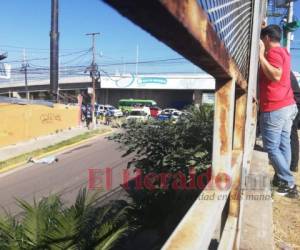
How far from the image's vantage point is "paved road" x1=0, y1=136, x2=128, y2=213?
1331 centimetres

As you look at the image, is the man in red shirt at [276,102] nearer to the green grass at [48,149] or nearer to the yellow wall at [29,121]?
the green grass at [48,149]

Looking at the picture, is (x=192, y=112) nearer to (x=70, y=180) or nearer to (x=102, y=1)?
(x=102, y=1)

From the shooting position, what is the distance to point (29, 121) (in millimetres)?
27500

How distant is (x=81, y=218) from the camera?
147 inches

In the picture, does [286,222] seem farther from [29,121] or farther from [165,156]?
[29,121]

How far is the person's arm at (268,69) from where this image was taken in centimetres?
434

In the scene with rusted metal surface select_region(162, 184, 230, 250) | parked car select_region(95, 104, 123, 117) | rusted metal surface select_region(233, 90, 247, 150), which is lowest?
parked car select_region(95, 104, 123, 117)

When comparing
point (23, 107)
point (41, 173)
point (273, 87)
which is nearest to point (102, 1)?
point (273, 87)

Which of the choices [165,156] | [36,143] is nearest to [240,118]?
[165,156]

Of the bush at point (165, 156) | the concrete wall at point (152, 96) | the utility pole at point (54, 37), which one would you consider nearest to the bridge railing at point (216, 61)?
the bush at point (165, 156)

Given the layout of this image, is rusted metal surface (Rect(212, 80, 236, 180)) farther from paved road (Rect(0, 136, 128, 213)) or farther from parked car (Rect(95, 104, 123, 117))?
parked car (Rect(95, 104, 123, 117))

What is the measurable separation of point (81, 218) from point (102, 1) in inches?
118

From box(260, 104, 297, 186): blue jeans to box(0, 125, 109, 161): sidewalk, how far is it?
1798cm

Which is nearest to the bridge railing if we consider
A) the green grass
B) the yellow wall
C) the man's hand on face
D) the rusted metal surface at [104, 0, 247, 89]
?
the rusted metal surface at [104, 0, 247, 89]
